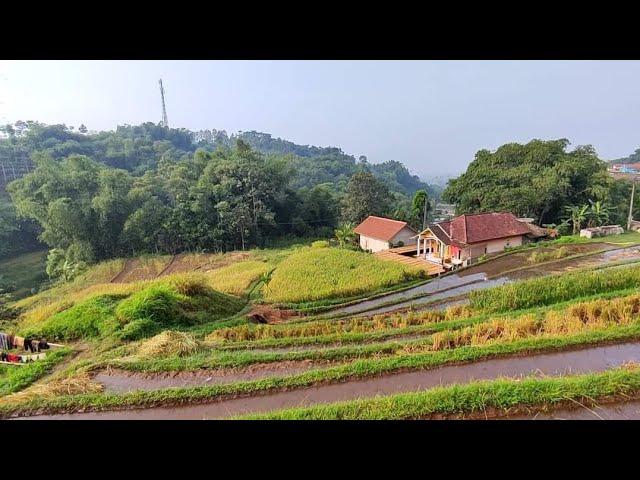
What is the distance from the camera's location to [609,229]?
15305 millimetres

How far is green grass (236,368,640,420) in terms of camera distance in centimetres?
327

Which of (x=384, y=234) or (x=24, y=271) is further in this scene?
(x=384, y=234)

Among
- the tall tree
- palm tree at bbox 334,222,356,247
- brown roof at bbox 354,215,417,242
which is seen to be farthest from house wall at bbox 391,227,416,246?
the tall tree

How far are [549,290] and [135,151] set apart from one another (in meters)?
35.0

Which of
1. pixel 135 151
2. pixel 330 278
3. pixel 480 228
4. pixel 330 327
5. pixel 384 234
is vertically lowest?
pixel 330 327

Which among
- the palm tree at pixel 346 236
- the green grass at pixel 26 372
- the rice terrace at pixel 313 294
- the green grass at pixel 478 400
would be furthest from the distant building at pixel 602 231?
the green grass at pixel 26 372

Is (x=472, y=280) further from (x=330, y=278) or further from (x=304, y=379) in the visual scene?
(x=304, y=379)

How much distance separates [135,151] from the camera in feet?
110

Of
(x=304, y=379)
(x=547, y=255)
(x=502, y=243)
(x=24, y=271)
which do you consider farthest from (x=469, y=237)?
(x=24, y=271)

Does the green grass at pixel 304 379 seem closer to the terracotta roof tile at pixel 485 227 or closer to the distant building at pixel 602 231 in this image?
the terracotta roof tile at pixel 485 227

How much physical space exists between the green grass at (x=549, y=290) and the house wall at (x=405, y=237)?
8.44 metres

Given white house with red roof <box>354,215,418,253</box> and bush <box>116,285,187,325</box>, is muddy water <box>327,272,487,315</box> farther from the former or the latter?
white house with red roof <box>354,215,418,253</box>
